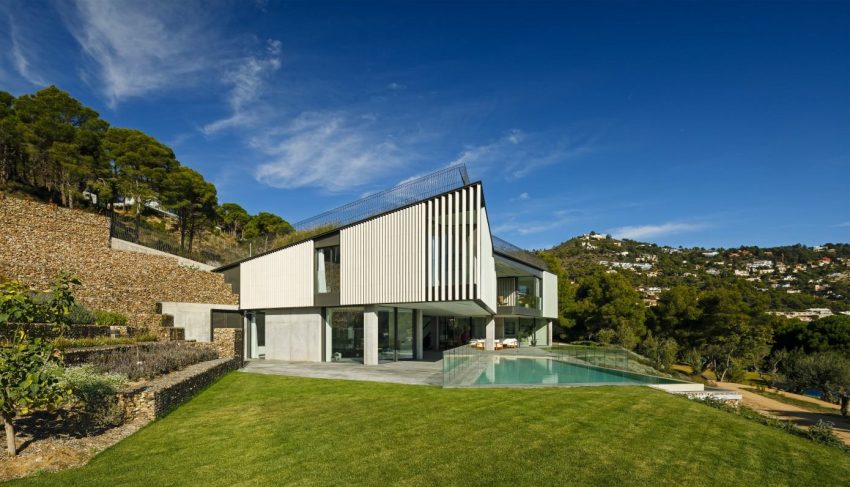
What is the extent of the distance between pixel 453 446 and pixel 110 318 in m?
17.0

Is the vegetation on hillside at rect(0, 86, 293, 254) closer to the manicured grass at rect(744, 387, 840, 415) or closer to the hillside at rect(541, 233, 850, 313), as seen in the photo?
the manicured grass at rect(744, 387, 840, 415)

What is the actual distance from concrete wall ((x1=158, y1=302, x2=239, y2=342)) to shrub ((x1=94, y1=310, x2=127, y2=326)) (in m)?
3.82

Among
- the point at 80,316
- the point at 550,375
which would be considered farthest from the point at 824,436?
the point at 80,316

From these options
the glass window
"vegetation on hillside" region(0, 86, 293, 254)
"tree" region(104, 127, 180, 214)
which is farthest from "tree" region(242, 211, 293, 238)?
the glass window

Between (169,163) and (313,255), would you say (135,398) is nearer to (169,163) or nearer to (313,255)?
(313,255)

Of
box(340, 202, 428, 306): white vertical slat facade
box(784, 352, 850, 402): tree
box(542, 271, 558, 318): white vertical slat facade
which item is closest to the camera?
box(340, 202, 428, 306): white vertical slat facade

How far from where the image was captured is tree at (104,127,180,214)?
36.6 m

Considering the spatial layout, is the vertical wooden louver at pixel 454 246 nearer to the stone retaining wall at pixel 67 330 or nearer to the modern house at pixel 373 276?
the modern house at pixel 373 276

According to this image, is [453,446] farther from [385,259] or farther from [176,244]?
[176,244]

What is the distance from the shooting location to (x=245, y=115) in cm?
2466

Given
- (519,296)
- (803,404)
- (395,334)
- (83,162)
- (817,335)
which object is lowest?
(803,404)

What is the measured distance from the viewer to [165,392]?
10.4 metres

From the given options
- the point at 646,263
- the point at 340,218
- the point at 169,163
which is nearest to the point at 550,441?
the point at 340,218

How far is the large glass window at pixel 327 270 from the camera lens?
2175 cm
